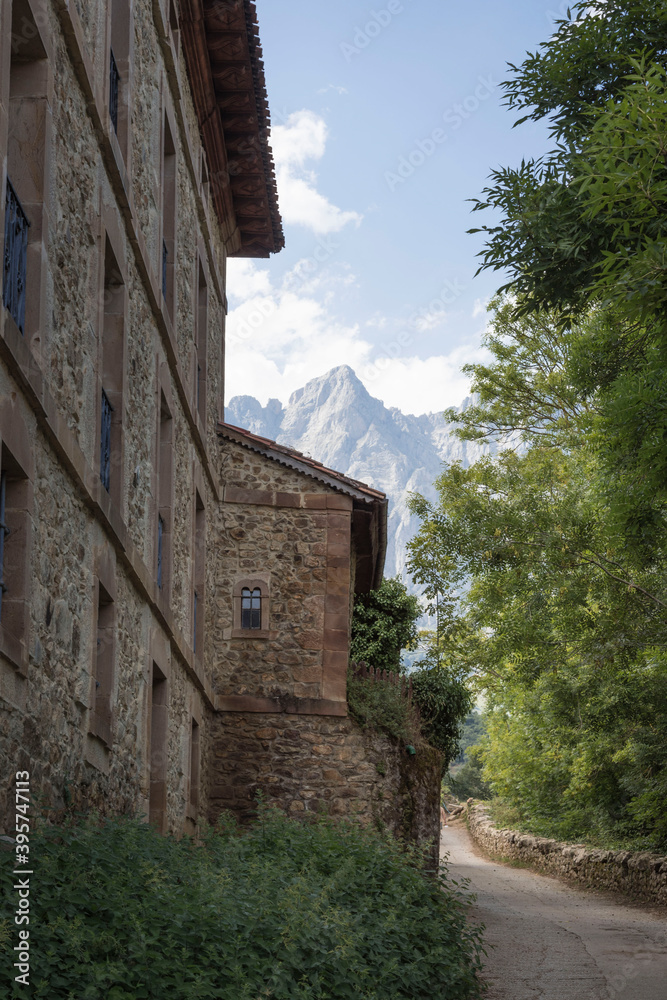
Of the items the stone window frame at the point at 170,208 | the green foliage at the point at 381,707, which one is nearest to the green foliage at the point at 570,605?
the green foliage at the point at 381,707

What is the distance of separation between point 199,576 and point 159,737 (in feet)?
11.9

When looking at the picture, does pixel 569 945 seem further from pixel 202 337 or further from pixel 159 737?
pixel 202 337

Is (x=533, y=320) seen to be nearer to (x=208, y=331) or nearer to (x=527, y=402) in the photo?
(x=527, y=402)

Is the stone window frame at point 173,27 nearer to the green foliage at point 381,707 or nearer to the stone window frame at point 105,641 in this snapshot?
the stone window frame at point 105,641

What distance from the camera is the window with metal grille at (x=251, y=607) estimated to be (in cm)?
1634

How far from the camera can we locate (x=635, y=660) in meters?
18.3

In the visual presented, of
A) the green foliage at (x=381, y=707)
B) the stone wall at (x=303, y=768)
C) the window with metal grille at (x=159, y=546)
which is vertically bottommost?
the stone wall at (x=303, y=768)

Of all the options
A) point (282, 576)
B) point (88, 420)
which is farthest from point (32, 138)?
point (282, 576)

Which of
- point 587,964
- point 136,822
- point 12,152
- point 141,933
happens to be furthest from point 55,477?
point 587,964

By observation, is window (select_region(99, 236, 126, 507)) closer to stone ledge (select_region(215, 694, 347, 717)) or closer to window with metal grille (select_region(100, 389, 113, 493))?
window with metal grille (select_region(100, 389, 113, 493))

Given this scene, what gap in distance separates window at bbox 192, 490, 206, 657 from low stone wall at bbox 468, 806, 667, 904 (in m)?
9.41

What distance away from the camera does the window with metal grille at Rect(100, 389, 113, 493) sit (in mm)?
8938

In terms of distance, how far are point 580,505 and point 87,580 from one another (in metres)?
13.1

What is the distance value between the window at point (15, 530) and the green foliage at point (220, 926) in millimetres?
1171
